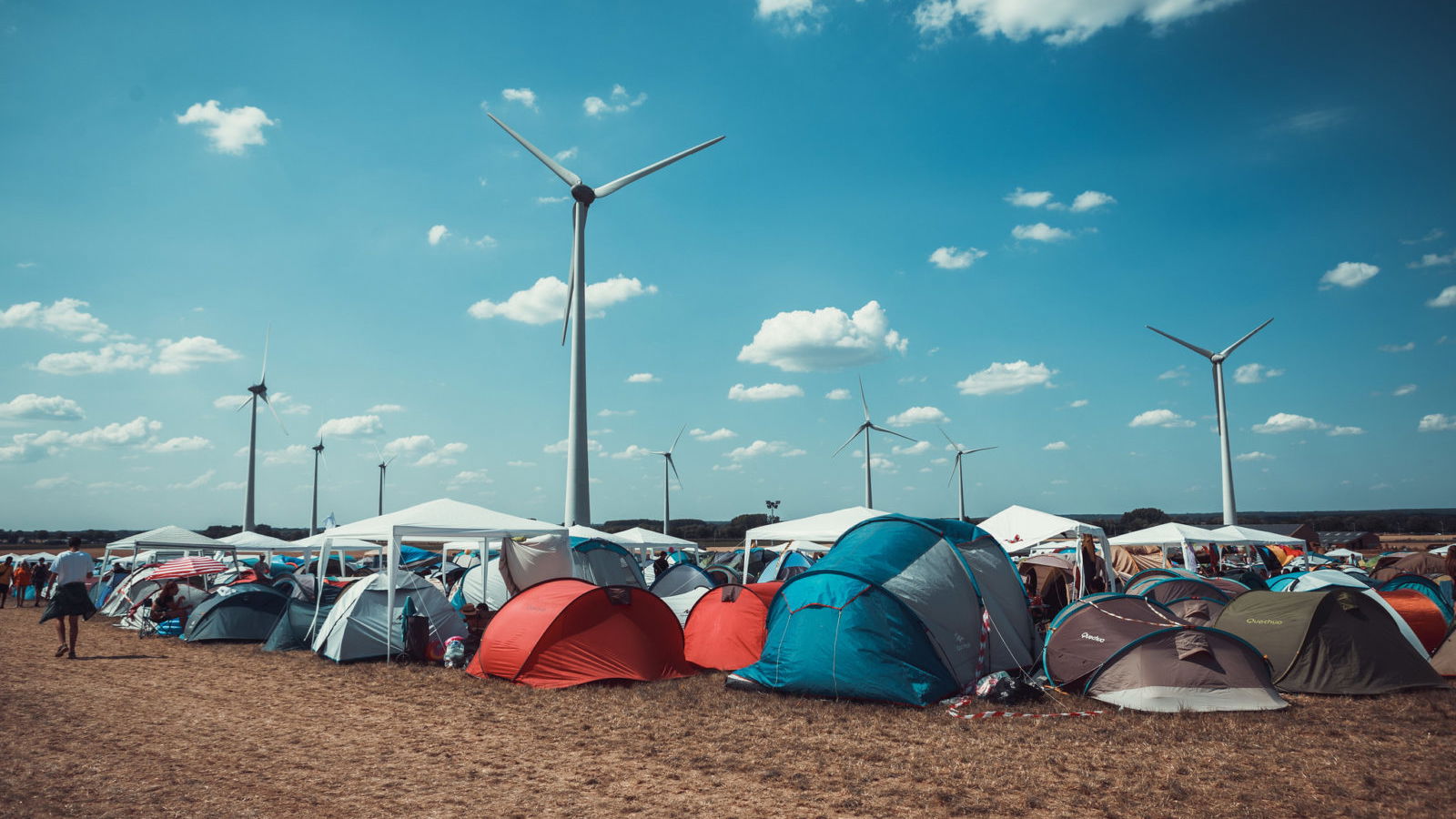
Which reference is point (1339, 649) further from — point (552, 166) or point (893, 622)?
point (552, 166)

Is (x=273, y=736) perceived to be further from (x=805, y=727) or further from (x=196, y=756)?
(x=805, y=727)

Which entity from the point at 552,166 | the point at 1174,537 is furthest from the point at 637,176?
the point at 1174,537

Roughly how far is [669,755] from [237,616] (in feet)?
44.6

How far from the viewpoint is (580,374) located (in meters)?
29.1

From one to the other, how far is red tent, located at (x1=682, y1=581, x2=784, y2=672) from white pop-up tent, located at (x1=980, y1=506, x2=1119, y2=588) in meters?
6.94

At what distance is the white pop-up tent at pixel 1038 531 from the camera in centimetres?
1914

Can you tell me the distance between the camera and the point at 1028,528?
2047 cm

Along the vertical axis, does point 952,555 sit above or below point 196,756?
above

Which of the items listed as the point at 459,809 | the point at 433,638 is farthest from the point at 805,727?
the point at 433,638

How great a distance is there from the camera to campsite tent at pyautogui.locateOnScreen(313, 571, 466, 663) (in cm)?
1498

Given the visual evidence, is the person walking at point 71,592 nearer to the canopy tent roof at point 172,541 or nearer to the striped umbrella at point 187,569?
the striped umbrella at point 187,569

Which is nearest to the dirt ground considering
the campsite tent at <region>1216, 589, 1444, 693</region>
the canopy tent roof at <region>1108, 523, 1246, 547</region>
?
the campsite tent at <region>1216, 589, 1444, 693</region>

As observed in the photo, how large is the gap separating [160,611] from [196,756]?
13.5m

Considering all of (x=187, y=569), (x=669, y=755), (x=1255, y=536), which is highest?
(x=1255, y=536)
